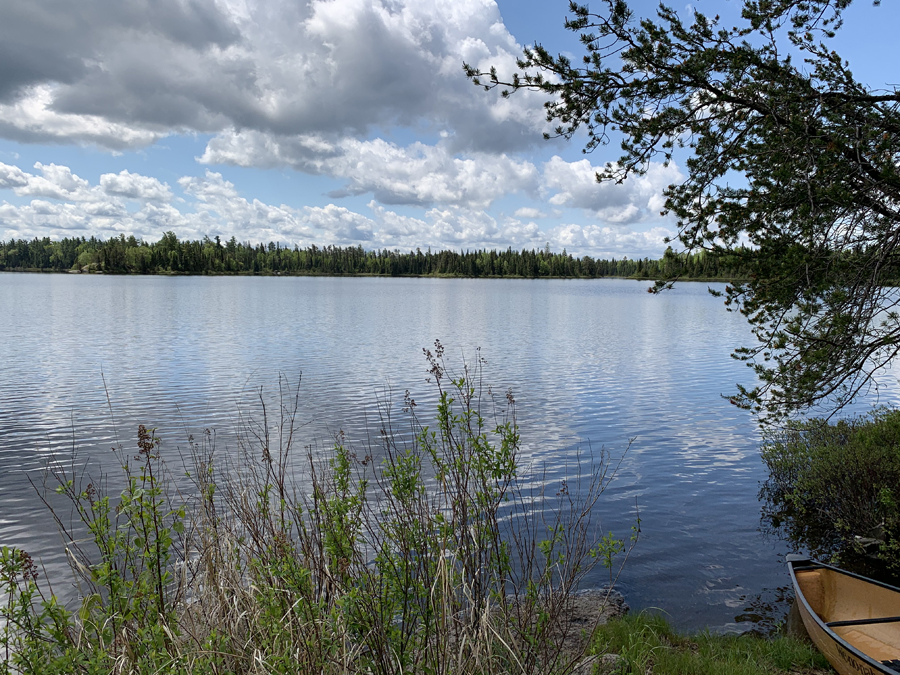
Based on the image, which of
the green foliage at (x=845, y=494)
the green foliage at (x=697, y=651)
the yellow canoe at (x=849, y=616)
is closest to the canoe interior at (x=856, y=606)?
the yellow canoe at (x=849, y=616)

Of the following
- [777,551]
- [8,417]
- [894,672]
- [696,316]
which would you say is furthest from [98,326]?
[696,316]

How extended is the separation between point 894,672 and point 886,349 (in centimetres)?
464

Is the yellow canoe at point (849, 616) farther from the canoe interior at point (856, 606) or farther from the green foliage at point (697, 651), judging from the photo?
the green foliage at point (697, 651)

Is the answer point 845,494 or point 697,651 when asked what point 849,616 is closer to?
point 697,651

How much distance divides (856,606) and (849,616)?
0.18 metres

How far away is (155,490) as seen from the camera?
4738 mm

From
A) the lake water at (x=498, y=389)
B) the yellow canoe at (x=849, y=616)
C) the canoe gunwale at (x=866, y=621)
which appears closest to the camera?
the yellow canoe at (x=849, y=616)

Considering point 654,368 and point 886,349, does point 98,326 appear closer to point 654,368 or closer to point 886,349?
point 654,368

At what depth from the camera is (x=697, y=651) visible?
7582 millimetres

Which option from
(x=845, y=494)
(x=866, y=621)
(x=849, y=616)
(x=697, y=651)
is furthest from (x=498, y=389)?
(x=866, y=621)

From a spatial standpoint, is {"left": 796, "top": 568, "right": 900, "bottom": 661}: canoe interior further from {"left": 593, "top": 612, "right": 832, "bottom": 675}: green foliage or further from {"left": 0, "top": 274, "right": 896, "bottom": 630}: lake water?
{"left": 0, "top": 274, "right": 896, "bottom": 630}: lake water

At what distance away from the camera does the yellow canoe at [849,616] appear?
6809 millimetres

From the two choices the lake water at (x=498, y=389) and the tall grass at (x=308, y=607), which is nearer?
the tall grass at (x=308, y=607)

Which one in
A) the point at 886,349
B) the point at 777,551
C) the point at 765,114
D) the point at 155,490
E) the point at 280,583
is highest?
the point at 765,114
